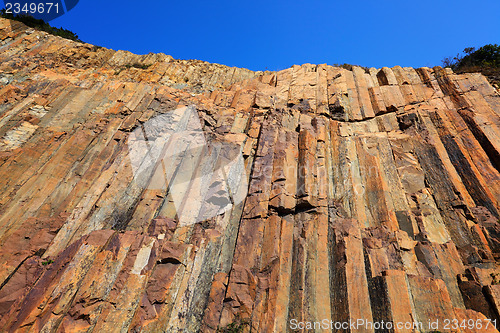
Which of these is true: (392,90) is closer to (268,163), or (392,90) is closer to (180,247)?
(268,163)

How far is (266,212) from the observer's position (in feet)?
37.7

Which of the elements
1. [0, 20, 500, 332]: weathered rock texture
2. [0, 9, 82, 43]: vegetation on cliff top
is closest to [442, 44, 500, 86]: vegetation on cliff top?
[0, 20, 500, 332]: weathered rock texture

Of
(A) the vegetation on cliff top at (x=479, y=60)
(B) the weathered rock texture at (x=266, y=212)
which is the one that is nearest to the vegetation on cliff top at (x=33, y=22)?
(B) the weathered rock texture at (x=266, y=212)

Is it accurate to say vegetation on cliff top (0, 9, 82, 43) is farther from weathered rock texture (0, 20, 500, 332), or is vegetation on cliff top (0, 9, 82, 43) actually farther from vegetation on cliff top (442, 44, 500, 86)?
vegetation on cliff top (442, 44, 500, 86)

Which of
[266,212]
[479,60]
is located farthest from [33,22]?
[479,60]

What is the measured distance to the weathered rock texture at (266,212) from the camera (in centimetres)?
873

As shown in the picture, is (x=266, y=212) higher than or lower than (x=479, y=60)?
lower

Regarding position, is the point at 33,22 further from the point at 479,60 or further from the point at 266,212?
the point at 479,60

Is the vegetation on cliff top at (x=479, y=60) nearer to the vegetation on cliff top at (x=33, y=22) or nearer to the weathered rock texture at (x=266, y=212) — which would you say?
the weathered rock texture at (x=266, y=212)

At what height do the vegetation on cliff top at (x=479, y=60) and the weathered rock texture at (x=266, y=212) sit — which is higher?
the vegetation on cliff top at (x=479, y=60)

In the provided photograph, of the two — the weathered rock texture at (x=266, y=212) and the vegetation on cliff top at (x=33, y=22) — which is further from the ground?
the vegetation on cliff top at (x=33, y=22)

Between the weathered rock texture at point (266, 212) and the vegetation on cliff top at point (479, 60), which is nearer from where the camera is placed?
the weathered rock texture at point (266, 212)

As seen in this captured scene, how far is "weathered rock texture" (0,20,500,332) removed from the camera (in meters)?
8.73

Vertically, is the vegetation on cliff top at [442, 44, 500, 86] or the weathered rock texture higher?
the vegetation on cliff top at [442, 44, 500, 86]
